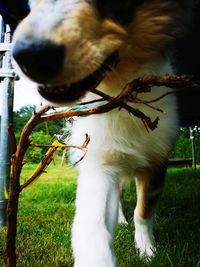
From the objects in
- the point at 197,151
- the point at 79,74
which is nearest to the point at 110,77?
the point at 79,74

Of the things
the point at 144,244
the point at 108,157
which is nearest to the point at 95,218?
the point at 108,157

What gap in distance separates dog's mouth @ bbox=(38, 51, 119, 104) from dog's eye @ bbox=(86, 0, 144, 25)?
0.58ft

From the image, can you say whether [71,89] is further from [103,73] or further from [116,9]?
[116,9]

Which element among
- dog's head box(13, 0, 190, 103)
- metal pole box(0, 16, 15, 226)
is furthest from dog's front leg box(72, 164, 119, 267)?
metal pole box(0, 16, 15, 226)

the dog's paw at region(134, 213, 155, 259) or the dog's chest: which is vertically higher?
the dog's chest

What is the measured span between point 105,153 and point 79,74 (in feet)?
2.39

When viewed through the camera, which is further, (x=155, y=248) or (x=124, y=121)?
(x=155, y=248)

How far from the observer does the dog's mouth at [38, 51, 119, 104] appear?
65.2 inches

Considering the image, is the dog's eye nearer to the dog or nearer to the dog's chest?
the dog

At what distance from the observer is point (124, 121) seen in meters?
2.29

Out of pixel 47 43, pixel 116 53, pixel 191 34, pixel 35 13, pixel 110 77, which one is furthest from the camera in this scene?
pixel 191 34

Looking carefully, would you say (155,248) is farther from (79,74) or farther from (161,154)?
(79,74)

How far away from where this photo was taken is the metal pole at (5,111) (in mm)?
3553

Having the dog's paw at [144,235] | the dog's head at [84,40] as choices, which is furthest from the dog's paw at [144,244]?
the dog's head at [84,40]
